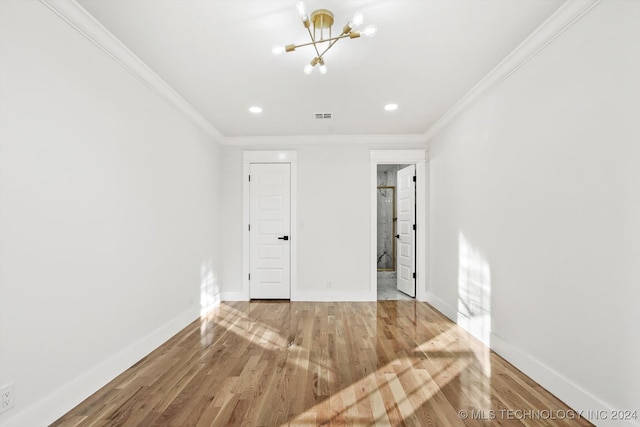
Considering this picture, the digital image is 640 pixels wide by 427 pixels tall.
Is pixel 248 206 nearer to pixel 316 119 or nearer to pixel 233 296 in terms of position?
pixel 233 296

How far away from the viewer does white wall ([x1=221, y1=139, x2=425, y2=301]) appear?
4863mm

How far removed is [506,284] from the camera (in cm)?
271

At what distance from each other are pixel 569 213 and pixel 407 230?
3.11 m

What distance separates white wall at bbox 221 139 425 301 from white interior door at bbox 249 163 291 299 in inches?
7.4

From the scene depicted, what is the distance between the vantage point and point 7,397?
1.58m

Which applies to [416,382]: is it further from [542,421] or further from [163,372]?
[163,372]

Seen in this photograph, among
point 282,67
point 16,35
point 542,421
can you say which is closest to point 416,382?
point 542,421

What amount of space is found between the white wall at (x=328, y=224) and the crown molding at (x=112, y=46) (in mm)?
1877

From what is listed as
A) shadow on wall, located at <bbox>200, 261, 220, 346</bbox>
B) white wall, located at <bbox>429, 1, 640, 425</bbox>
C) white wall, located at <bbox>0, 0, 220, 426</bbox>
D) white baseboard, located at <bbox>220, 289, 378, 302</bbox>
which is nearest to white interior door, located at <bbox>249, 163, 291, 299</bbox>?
white baseboard, located at <bbox>220, 289, 378, 302</bbox>

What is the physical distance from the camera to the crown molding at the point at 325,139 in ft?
15.9

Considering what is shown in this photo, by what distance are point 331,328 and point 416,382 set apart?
1385mm

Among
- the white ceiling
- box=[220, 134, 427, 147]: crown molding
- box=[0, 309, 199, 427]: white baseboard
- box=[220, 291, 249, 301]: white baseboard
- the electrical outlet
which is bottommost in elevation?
box=[220, 291, 249, 301]: white baseboard

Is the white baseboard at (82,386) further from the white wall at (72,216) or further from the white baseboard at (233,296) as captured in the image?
the white baseboard at (233,296)

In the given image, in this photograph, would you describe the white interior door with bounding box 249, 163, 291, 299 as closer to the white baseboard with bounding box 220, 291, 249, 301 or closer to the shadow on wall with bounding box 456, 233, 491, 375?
the white baseboard with bounding box 220, 291, 249, 301
